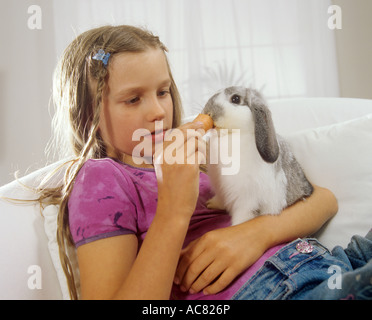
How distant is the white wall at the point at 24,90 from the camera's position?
1.64m

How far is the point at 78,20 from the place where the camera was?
1.71 metres

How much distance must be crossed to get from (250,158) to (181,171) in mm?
120

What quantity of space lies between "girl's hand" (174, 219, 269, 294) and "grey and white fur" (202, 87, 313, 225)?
3cm

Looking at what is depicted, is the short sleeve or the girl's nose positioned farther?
the girl's nose

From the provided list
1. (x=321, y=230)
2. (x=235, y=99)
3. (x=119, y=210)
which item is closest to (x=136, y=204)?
(x=119, y=210)

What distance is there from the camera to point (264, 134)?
23.3 inches

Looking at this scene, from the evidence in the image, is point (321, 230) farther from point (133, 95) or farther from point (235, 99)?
point (133, 95)

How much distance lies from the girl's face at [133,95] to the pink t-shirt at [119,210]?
0.08m

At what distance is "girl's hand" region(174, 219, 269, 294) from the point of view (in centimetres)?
62

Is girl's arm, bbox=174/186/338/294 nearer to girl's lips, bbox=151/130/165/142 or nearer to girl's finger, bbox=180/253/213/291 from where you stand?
girl's finger, bbox=180/253/213/291

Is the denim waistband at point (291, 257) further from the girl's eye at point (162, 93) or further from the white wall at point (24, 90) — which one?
the white wall at point (24, 90)

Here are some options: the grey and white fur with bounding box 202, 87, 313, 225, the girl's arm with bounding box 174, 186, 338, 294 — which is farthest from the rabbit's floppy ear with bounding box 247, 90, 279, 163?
the girl's arm with bounding box 174, 186, 338, 294

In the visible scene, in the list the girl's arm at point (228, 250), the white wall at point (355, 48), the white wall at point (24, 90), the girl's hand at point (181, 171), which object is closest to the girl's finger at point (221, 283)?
the girl's arm at point (228, 250)
